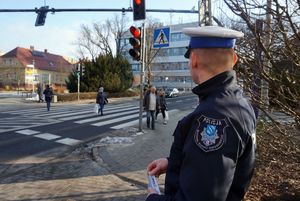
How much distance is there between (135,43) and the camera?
1384 cm

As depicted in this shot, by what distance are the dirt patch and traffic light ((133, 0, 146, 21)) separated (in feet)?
33.8

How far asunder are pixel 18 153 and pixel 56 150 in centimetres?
103

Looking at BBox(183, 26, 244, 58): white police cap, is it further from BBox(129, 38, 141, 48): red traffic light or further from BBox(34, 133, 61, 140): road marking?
BBox(129, 38, 141, 48): red traffic light

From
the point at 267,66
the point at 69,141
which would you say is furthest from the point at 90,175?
the point at 69,141

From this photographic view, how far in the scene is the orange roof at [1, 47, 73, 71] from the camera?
90.8 metres

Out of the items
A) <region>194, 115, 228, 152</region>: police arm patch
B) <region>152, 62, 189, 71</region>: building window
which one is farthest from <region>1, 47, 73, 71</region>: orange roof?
<region>194, 115, 228, 152</region>: police arm patch

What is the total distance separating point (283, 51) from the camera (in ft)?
14.8

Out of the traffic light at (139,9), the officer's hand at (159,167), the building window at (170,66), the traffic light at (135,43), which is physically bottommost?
the officer's hand at (159,167)

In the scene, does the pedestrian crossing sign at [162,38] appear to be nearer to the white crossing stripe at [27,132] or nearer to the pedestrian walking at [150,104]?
the pedestrian walking at [150,104]

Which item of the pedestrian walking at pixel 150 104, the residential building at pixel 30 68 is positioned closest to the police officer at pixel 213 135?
the pedestrian walking at pixel 150 104

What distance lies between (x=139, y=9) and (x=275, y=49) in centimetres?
1133

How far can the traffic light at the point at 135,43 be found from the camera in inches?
543

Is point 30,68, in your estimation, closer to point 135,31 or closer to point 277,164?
point 135,31

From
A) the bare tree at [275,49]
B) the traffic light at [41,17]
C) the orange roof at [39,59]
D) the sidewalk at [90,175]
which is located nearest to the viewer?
the bare tree at [275,49]
